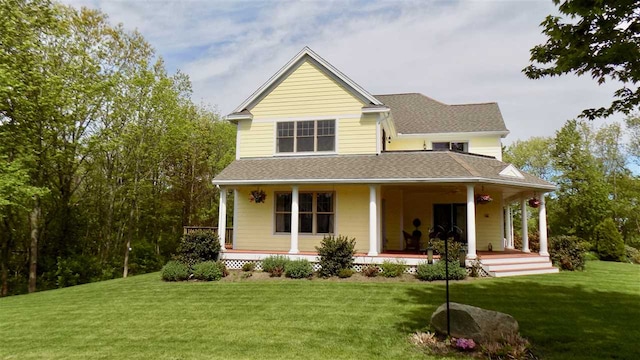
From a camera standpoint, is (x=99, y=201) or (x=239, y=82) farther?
(x=239, y=82)

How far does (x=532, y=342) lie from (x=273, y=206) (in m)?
11.7

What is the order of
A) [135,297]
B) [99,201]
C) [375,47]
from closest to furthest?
[135,297], [375,47], [99,201]

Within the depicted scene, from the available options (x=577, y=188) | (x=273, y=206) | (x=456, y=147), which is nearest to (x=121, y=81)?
(x=273, y=206)

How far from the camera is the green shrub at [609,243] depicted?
890 inches

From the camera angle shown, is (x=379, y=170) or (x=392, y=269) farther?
(x=379, y=170)

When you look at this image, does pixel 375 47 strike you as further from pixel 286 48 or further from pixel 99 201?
pixel 99 201

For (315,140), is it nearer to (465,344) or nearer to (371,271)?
(371,271)

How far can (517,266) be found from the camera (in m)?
14.4

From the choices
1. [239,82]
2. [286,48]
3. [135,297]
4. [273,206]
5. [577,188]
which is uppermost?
[239,82]

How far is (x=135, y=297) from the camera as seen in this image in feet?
38.7

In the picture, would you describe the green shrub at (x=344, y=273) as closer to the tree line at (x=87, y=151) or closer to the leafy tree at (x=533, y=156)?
the tree line at (x=87, y=151)

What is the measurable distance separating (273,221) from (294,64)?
7164 mm

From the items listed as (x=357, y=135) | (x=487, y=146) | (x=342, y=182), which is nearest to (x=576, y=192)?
(x=487, y=146)

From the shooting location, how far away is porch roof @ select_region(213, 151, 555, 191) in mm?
14156
